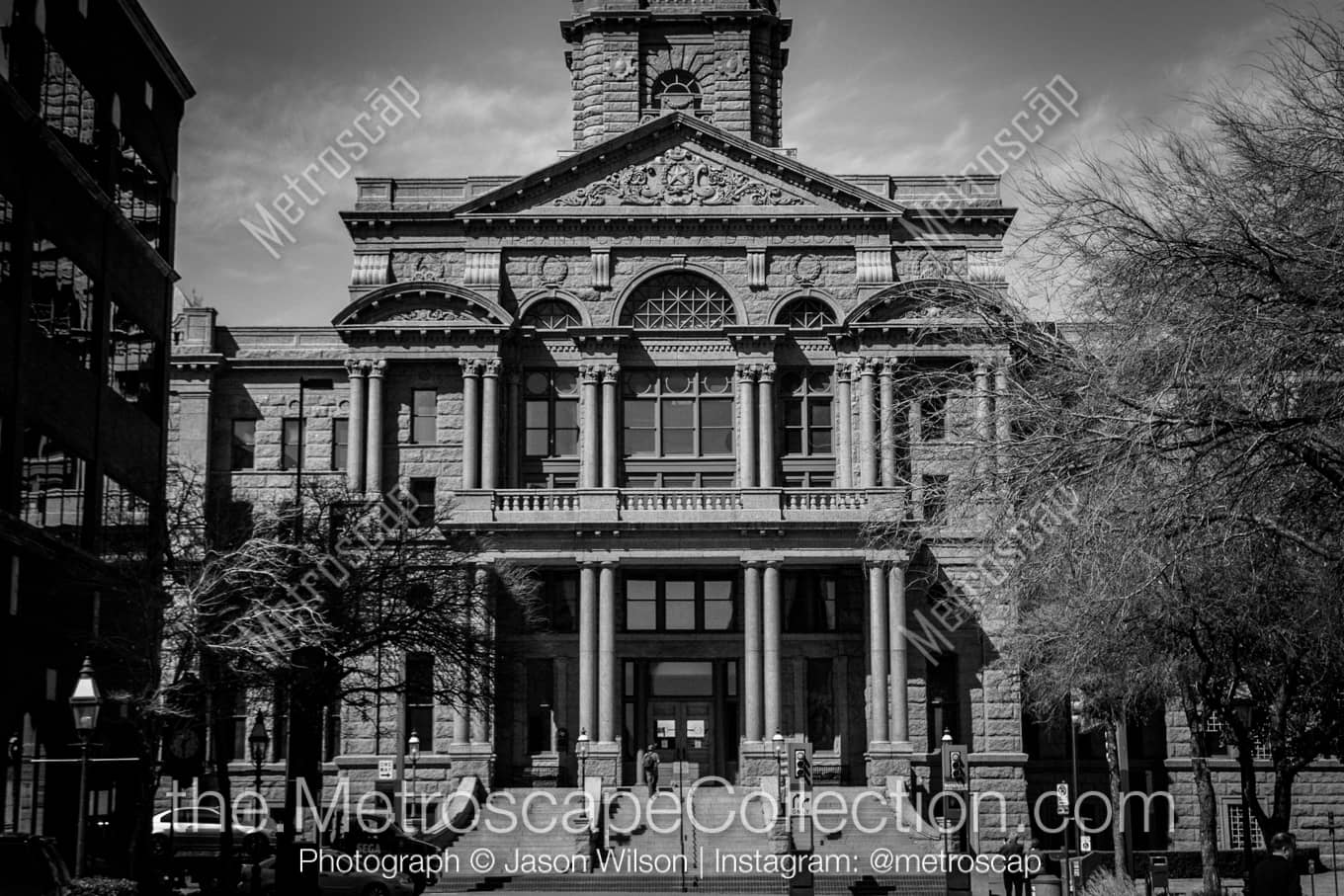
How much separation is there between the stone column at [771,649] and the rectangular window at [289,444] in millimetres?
18399

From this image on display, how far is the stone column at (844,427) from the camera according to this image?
59.4 metres

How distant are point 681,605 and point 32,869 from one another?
36339 millimetres

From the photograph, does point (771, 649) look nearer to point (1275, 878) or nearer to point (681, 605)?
point (681, 605)

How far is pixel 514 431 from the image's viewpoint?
60406 mm

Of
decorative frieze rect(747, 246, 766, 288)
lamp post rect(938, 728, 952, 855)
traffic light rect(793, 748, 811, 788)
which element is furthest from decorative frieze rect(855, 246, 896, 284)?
traffic light rect(793, 748, 811, 788)

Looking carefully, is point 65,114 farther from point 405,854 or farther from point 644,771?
point 644,771

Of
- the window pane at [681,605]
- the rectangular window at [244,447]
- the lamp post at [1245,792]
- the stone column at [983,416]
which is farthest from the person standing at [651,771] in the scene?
the stone column at [983,416]

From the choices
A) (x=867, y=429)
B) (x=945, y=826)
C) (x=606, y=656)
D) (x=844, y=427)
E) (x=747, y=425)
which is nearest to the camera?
(x=945, y=826)

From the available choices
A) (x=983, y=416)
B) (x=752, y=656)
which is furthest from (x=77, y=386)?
(x=983, y=416)

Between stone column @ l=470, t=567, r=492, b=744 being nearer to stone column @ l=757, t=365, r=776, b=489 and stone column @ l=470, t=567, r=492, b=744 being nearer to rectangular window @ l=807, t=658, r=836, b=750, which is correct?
stone column @ l=757, t=365, r=776, b=489

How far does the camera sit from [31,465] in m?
36.5

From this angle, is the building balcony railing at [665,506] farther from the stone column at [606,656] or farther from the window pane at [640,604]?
the window pane at [640,604]

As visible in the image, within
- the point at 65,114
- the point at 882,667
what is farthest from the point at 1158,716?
the point at 65,114

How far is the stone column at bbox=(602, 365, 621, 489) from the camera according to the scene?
59406mm
